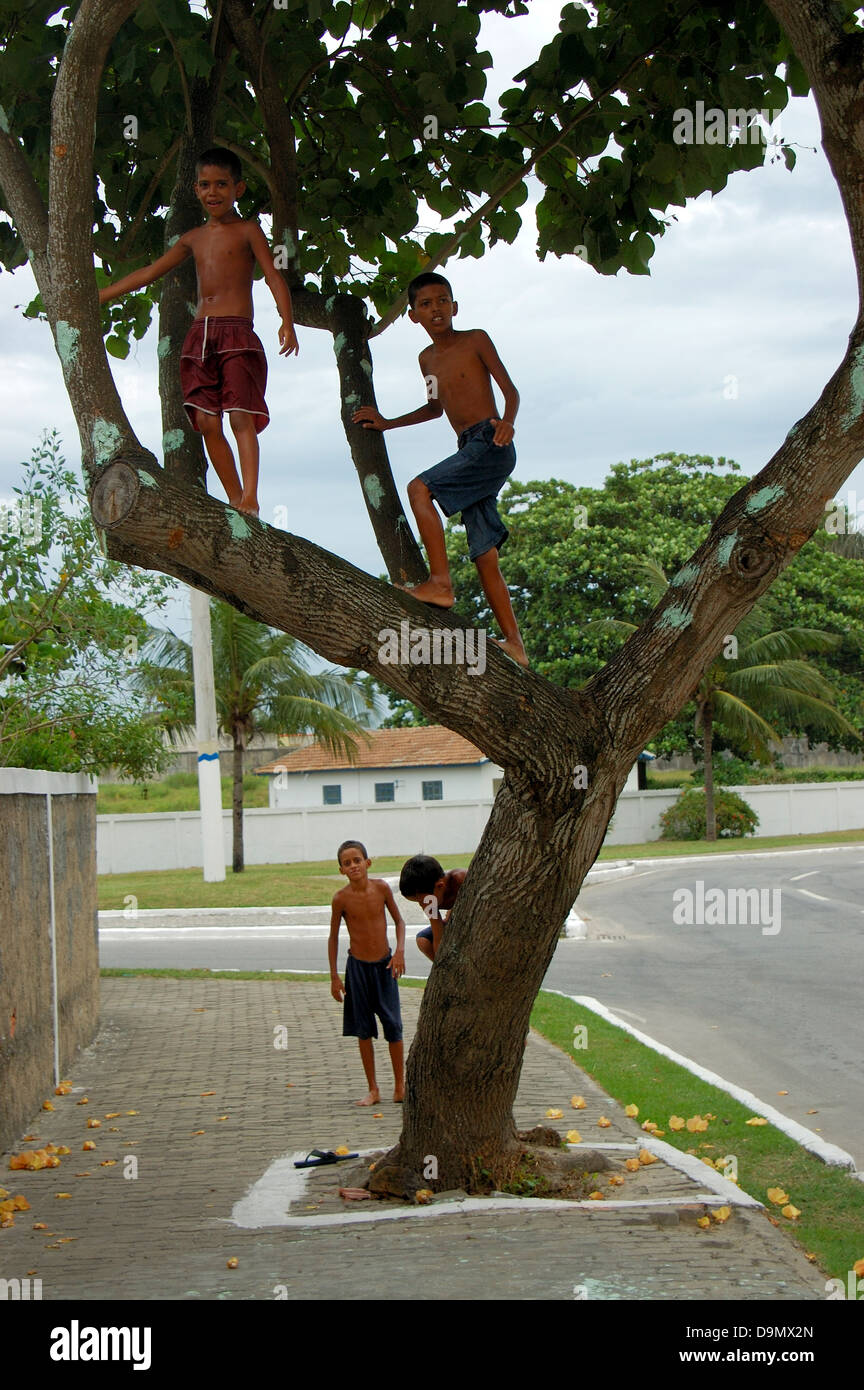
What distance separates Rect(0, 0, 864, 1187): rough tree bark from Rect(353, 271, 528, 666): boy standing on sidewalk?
239 millimetres

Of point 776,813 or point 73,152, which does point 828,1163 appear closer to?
point 73,152

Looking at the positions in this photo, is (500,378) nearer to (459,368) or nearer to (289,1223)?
(459,368)

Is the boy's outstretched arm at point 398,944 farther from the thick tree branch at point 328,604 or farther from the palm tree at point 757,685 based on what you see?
the palm tree at point 757,685

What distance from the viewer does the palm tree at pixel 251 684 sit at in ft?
90.1

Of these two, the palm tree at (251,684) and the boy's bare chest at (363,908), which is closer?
the boy's bare chest at (363,908)

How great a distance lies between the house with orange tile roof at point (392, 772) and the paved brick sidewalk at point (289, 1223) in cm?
2841

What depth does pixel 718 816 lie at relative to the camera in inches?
1359

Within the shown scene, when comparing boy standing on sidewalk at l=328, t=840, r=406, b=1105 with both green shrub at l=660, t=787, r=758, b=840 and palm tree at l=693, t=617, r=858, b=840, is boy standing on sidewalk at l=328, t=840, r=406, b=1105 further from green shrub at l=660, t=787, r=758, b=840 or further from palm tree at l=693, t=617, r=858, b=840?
green shrub at l=660, t=787, r=758, b=840

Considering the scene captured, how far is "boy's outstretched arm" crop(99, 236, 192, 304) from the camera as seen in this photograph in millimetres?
5504

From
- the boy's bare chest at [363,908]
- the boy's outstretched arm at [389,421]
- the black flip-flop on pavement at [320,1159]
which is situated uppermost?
the boy's outstretched arm at [389,421]

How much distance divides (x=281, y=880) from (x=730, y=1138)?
1941 cm

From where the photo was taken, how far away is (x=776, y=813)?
3625 centimetres

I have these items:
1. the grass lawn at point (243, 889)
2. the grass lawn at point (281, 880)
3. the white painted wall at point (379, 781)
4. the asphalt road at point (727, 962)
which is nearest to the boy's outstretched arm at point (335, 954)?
the asphalt road at point (727, 962)

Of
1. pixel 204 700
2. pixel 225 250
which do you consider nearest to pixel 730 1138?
pixel 225 250
